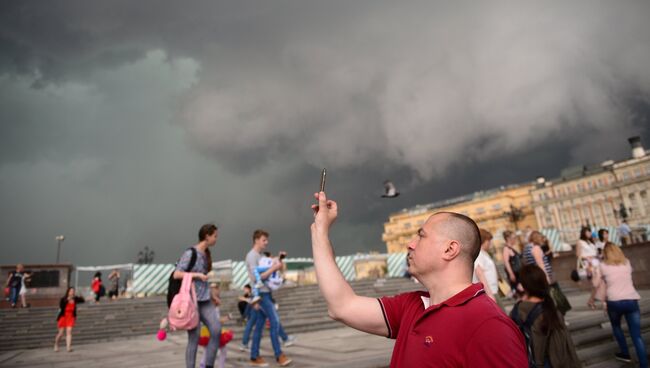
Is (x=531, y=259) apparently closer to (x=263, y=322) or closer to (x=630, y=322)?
(x=630, y=322)

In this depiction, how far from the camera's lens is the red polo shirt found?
133 cm

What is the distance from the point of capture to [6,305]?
17094 millimetres

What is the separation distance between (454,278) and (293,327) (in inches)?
440

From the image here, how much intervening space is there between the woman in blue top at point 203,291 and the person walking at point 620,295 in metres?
5.09

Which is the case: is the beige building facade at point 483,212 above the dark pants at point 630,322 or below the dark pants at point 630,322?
above

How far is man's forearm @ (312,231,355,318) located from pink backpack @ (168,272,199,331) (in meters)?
3.22

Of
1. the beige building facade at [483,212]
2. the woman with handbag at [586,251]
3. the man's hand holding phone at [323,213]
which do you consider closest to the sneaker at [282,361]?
the man's hand holding phone at [323,213]

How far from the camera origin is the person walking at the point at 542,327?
13.1 ft

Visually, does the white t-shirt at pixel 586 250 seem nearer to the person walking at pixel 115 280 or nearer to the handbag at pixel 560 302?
the handbag at pixel 560 302

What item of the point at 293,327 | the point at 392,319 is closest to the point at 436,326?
the point at 392,319

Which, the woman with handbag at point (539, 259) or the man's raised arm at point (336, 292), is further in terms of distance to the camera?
the woman with handbag at point (539, 259)

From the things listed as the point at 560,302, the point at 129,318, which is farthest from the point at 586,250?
the point at 129,318

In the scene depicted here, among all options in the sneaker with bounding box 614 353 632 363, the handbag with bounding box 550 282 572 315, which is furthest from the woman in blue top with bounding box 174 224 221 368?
A: the sneaker with bounding box 614 353 632 363

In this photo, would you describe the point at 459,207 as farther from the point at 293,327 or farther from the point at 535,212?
the point at 293,327
